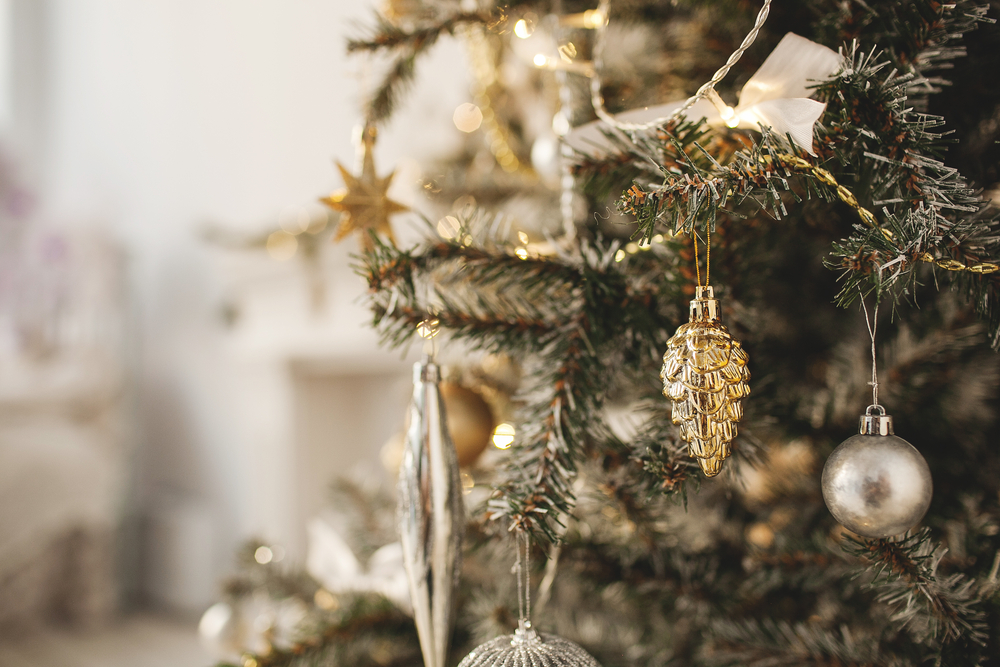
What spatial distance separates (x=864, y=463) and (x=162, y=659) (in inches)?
62.1

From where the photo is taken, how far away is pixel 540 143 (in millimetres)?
573

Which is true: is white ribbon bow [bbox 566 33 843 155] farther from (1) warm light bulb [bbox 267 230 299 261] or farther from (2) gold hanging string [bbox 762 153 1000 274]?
(1) warm light bulb [bbox 267 230 299 261]

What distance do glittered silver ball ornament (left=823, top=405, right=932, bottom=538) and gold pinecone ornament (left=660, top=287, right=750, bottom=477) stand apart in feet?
0.17

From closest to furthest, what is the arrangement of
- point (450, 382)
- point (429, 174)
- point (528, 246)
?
point (528, 246) < point (450, 382) < point (429, 174)

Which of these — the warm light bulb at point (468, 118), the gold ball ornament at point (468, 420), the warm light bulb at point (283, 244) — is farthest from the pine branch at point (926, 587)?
the warm light bulb at point (283, 244)

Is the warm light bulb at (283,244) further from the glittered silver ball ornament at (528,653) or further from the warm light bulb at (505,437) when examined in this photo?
the glittered silver ball ornament at (528,653)

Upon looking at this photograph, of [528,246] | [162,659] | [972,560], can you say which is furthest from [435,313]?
[162,659]

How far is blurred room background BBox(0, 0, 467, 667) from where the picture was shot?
1298mm

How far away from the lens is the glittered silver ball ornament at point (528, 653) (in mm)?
300

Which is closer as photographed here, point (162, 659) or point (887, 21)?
point (887, 21)

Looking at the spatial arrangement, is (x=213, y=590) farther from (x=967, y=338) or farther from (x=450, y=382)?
(x=967, y=338)

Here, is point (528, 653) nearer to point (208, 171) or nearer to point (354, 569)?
point (354, 569)

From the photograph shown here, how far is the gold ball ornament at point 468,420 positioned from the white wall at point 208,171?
1.93 feet

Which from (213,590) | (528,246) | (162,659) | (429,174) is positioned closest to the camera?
(528,246)
